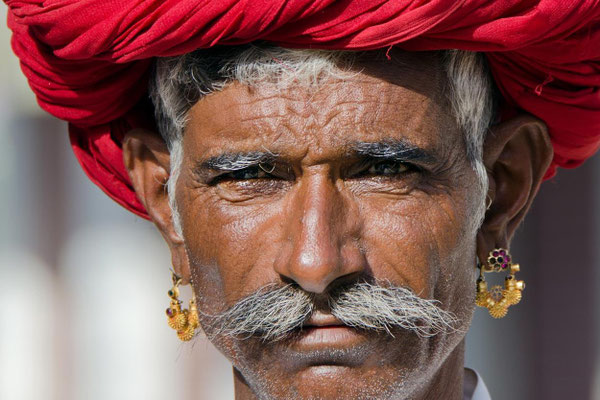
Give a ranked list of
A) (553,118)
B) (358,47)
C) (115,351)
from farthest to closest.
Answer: (115,351) < (553,118) < (358,47)

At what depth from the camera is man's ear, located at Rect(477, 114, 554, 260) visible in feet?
9.55

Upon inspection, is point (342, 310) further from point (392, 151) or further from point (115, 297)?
point (115, 297)

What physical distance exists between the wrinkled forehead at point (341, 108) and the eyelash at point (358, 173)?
77mm

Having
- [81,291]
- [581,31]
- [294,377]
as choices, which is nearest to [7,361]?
[81,291]

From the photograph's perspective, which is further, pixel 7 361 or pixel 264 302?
pixel 7 361

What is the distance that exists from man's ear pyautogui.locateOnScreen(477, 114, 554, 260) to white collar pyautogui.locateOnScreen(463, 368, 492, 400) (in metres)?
0.52

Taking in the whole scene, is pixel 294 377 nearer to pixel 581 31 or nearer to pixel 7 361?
pixel 581 31

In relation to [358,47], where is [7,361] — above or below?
below

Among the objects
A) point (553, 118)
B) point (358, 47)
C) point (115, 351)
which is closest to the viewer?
point (358, 47)

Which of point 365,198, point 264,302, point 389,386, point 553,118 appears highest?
point 553,118

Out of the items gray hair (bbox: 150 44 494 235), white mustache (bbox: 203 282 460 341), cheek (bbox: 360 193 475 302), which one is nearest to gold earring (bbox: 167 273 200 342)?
gray hair (bbox: 150 44 494 235)

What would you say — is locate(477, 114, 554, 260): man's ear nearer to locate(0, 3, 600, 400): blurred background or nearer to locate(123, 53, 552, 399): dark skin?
locate(123, 53, 552, 399): dark skin

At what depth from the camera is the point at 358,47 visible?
97.9 inches

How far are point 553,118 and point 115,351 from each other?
3.62 metres
